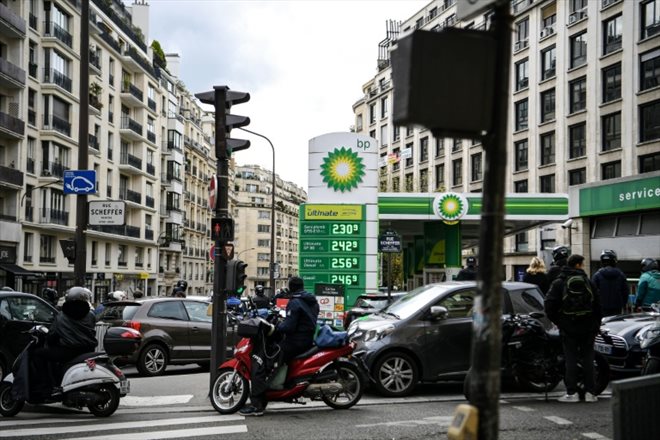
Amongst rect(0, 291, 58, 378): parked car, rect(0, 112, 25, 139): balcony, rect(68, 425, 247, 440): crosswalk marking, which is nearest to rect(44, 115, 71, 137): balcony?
rect(0, 112, 25, 139): balcony

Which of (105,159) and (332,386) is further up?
(105,159)

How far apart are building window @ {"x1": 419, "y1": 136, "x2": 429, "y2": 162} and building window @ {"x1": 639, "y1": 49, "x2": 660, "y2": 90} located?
97.4 ft

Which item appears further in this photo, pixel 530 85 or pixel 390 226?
pixel 530 85

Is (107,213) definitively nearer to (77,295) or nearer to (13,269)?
(77,295)

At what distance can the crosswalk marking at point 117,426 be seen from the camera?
803 centimetres

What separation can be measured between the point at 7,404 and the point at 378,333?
4.97m

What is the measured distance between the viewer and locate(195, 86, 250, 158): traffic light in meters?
11.2

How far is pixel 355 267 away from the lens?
1956 cm

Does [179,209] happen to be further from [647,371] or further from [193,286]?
[647,371]

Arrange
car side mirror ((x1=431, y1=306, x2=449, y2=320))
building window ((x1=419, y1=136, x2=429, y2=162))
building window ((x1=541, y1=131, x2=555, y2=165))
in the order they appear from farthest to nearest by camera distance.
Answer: building window ((x1=419, y1=136, x2=429, y2=162))
building window ((x1=541, y1=131, x2=555, y2=165))
car side mirror ((x1=431, y1=306, x2=449, y2=320))

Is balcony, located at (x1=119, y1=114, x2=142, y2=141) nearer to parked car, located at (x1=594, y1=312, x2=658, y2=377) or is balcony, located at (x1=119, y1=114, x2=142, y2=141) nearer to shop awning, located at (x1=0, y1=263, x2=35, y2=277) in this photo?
shop awning, located at (x1=0, y1=263, x2=35, y2=277)

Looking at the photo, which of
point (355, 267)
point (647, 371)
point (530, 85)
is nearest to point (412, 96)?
point (647, 371)

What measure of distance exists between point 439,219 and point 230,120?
17640 millimetres

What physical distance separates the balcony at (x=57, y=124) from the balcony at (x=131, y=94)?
1256cm
